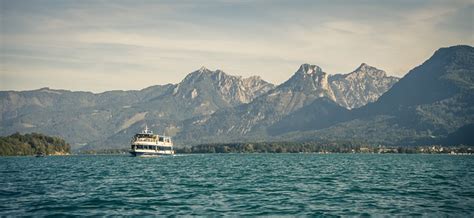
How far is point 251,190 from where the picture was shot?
7519 cm

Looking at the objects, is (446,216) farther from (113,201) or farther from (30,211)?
(30,211)

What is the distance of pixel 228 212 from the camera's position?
5447 cm

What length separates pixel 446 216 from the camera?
171 ft

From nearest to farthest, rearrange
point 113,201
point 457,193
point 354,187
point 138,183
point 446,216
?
point 446,216
point 113,201
point 457,193
point 354,187
point 138,183

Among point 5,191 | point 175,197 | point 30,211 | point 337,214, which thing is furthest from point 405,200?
point 5,191

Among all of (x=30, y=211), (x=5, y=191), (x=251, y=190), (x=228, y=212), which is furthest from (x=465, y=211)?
(x=5, y=191)

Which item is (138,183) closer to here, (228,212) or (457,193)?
(228,212)

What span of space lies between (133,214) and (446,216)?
3058cm

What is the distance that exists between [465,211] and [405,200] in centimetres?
968

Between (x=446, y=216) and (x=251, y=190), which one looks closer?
(x=446, y=216)

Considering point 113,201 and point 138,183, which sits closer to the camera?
point 113,201

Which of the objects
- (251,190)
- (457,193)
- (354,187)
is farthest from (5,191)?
(457,193)

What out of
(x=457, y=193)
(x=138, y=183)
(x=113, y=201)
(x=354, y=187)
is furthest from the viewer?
(x=138, y=183)

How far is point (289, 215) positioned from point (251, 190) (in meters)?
22.7
